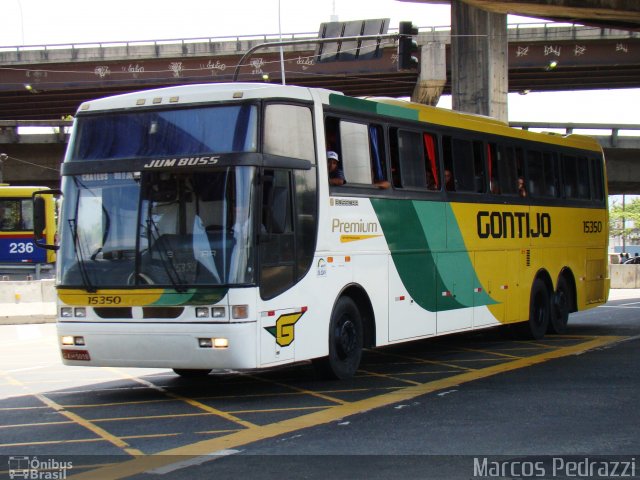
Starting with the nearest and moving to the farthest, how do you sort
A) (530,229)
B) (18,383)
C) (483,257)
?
(18,383), (483,257), (530,229)

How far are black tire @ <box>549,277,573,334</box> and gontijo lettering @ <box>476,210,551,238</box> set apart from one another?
115 centimetres

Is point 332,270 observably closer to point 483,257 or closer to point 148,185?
point 148,185

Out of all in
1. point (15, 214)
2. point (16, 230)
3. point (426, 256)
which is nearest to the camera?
point (426, 256)

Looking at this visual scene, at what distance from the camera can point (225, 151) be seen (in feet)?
35.5

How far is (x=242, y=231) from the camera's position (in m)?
10.6

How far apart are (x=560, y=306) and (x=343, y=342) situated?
7455 millimetres

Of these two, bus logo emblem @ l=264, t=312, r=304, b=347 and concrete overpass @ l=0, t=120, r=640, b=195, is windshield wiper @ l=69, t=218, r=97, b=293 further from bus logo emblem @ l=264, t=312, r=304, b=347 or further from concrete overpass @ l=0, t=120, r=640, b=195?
concrete overpass @ l=0, t=120, r=640, b=195

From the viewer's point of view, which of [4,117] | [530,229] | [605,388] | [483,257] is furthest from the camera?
[4,117]

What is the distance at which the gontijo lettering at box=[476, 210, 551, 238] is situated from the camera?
627 inches

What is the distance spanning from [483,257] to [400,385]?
4.30 metres

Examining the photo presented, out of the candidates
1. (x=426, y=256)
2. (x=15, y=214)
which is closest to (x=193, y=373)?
(x=426, y=256)

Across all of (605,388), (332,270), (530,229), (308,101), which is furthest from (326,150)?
(530,229)

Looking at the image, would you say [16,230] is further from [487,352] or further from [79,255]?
[79,255]

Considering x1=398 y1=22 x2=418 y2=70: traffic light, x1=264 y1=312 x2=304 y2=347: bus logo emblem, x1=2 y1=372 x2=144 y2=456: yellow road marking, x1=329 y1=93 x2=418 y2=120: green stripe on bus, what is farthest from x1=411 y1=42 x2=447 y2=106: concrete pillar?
x1=264 y1=312 x2=304 y2=347: bus logo emblem
